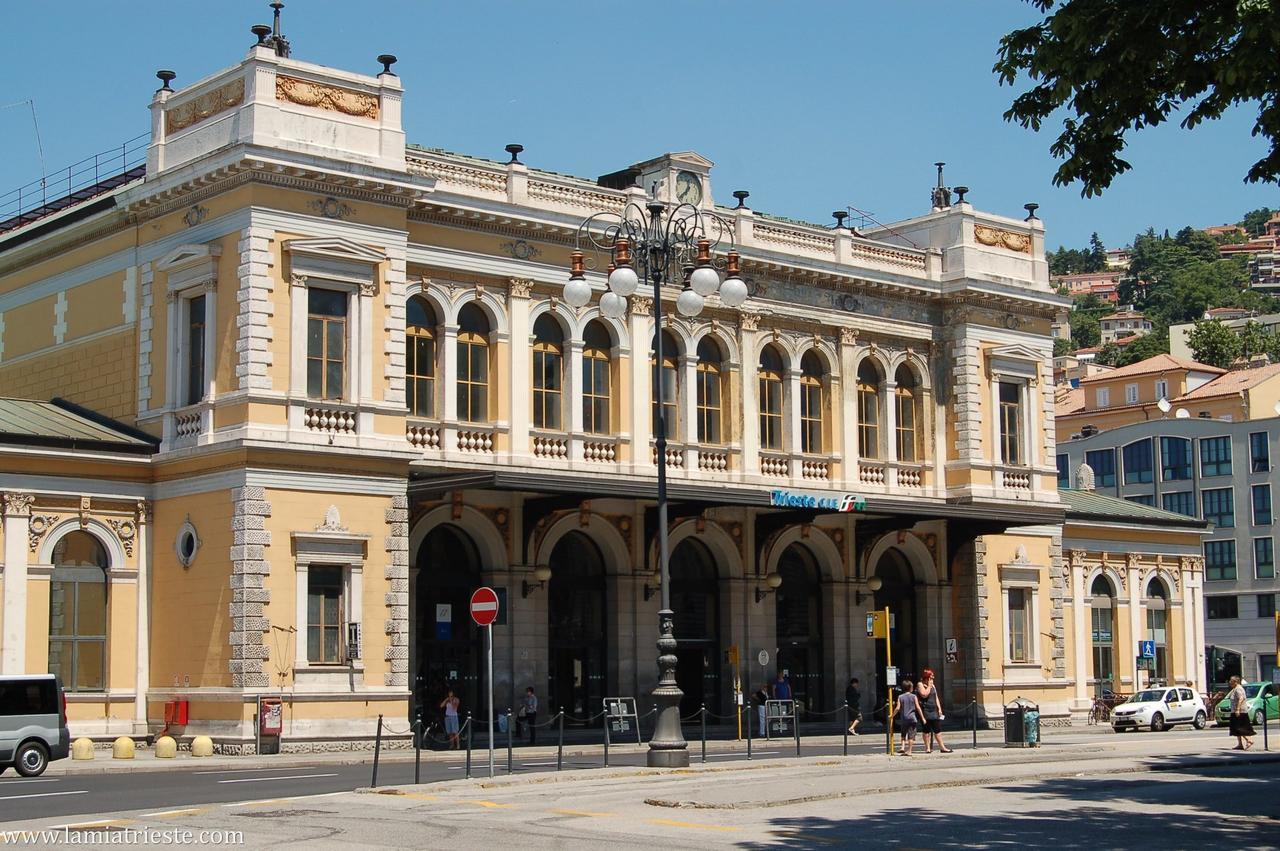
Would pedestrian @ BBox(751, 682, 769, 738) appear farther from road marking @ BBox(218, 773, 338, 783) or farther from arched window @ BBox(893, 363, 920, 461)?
road marking @ BBox(218, 773, 338, 783)

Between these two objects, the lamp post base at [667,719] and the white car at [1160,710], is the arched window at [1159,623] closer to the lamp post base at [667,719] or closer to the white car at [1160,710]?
the white car at [1160,710]

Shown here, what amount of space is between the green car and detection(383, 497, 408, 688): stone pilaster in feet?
87.0

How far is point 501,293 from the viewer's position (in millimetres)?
42188

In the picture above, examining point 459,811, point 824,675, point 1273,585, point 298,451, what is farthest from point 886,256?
point 1273,585

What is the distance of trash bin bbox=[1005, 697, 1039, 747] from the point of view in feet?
120

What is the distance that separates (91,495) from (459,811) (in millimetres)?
18293

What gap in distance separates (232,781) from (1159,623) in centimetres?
3928

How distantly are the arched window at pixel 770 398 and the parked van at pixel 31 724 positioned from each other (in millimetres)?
21163

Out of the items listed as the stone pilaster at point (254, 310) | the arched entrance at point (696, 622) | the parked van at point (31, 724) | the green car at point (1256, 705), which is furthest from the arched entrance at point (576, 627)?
the green car at point (1256, 705)

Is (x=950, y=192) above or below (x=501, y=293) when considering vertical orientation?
above

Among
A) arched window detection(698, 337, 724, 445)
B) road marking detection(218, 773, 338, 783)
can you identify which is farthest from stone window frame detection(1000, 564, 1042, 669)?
road marking detection(218, 773, 338, 783)

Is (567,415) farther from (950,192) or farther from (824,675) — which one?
(950,192)

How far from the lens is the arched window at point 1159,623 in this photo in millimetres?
59750

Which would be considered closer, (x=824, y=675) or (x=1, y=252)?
(x=1, y=252)
